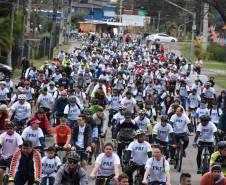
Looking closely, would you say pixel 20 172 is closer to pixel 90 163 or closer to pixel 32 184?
pixel 32 184

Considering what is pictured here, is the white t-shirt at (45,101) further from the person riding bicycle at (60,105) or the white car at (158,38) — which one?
the white car at (158,38)

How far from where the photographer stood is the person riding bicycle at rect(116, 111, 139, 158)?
2008 centimetres

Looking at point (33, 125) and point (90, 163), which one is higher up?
point (33, 125)

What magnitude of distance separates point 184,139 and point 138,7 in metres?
141

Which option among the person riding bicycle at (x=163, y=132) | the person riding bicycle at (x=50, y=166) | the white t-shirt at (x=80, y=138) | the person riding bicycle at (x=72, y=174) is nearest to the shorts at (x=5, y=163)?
the person riding bicycle at (x=50, y=166)

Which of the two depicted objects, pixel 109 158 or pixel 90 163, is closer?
pixel 109 158

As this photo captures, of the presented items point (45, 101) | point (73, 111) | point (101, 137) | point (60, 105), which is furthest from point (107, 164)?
point (45, 101)

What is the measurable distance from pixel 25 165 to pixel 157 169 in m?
2.57

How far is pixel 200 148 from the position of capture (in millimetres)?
21094

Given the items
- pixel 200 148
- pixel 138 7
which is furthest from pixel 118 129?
pixel 138 7

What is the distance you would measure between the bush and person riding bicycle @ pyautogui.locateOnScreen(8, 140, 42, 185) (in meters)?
77.1

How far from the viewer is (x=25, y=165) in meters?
14.9

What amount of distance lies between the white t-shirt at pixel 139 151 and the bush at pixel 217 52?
74.2 m

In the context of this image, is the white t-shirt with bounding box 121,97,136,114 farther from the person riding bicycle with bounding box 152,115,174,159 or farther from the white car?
the white car
